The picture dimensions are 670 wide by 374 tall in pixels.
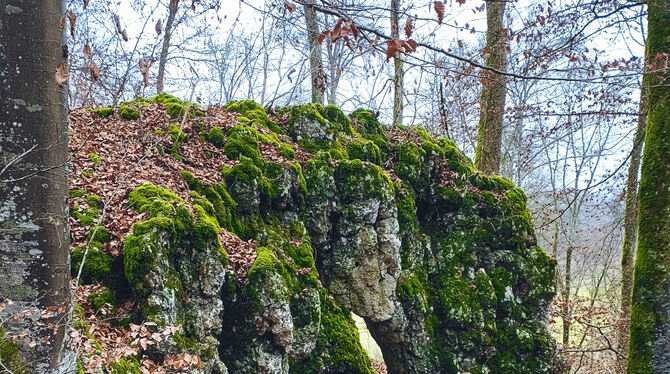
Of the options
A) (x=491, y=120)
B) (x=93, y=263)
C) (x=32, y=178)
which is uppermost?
(x=491, y=120)

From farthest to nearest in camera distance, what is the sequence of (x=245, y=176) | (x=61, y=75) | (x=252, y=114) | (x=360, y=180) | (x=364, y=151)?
(x=364, y=151) < (x=252, y=114) < (x=360, y=180) < (x=245, y=176) < (x=61, y=75)

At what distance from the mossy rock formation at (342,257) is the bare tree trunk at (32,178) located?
1.64 meters

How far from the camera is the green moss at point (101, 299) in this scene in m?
3.48

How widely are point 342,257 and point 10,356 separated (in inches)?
205

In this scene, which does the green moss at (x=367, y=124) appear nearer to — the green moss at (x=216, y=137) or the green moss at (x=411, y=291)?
the green moss at (x=411, y=291)

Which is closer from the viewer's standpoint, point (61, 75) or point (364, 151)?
point (61, 75)

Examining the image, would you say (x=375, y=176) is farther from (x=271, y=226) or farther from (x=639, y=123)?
(x=639, y=123)

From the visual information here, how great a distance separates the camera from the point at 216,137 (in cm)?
650

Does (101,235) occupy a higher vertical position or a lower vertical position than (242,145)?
lower

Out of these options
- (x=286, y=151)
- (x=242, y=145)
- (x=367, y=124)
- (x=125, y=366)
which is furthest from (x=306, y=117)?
(x=125, y=366)

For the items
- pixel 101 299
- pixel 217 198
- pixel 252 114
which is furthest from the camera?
pixel 252 114

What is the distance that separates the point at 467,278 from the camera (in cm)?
798

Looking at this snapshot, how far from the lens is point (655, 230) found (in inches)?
161

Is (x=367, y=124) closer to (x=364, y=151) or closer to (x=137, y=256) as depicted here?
(x=364, y=151)
